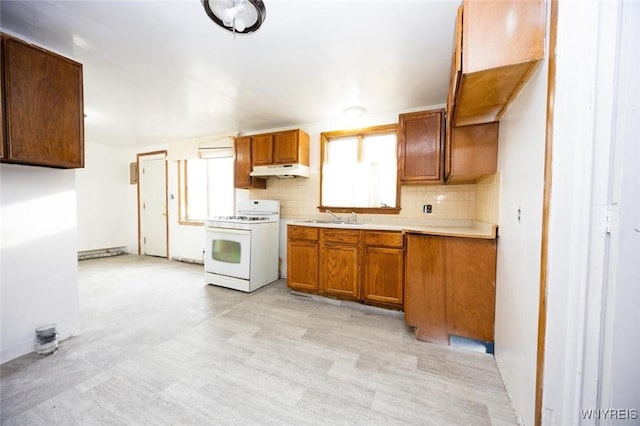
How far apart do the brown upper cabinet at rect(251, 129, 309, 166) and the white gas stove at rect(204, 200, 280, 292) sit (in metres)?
0.90

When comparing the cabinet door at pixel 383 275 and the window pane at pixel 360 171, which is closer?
the cabinet door at pixel 383 275

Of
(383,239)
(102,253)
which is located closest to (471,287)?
(383,239)

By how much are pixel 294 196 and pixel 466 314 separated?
8.67 feet

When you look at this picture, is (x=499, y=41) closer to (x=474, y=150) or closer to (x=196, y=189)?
(x=474, y=150)

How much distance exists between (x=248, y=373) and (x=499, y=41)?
2320 millimetres

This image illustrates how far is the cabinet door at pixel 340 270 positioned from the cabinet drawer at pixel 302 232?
0.20 meters

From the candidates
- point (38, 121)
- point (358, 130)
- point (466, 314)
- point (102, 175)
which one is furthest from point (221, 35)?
point (102, 175)

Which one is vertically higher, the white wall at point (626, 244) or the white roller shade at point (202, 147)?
the white roller shade at point (202, 147)

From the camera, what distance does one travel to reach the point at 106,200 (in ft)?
16.1

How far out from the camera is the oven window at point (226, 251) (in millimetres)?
3170

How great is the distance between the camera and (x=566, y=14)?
0.86m

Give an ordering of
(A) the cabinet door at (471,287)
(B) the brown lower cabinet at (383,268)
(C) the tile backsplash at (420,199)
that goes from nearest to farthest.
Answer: (A) the cabinet door at (471,287) → (C) the tile backsplash at (420,199) → (B) the brown lower cabinet at (383,268)

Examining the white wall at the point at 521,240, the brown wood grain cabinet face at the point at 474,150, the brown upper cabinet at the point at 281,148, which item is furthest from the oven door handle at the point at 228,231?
the white wall at the point at 521,240

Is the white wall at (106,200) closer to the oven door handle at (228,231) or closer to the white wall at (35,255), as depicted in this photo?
the oven door handle at (228,231)
